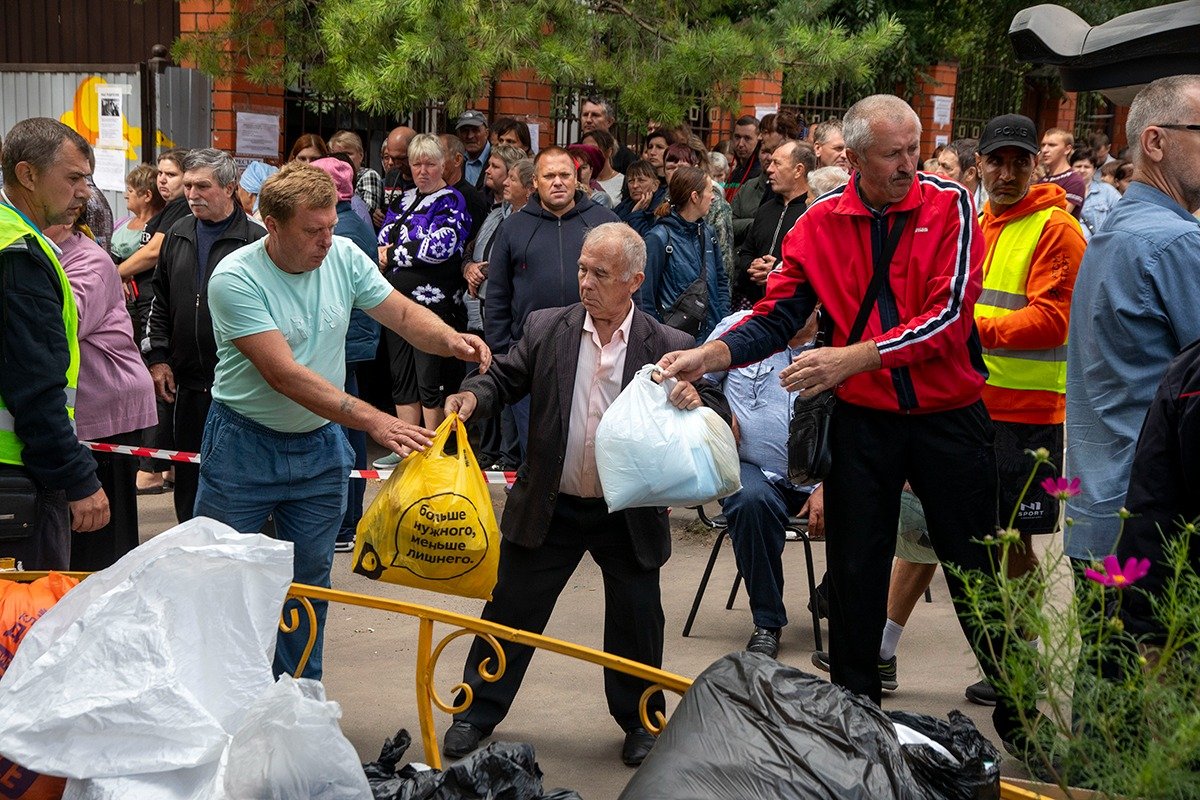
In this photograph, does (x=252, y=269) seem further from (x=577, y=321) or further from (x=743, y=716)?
(x=743, y=716)

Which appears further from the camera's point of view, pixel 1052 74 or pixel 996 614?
pixel 1052 74

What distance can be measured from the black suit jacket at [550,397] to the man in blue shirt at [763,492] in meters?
1.02

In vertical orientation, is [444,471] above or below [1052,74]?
below

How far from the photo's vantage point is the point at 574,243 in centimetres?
743

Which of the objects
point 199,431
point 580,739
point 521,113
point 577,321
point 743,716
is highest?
point 521,113

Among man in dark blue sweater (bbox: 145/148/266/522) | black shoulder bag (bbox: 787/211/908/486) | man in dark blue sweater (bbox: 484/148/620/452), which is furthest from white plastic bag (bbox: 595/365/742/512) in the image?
man in dark blue sweater (bbox: 484/148/620/452)

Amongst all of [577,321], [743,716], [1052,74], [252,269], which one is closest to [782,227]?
[577,321]

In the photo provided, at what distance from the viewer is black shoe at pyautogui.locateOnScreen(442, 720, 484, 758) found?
A: 460 cm

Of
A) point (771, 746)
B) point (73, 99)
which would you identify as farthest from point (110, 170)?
point (771, 746)

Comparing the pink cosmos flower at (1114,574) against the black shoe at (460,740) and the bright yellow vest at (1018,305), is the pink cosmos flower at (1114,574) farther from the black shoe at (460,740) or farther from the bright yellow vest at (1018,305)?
the bright yellow vest at (1018,305)

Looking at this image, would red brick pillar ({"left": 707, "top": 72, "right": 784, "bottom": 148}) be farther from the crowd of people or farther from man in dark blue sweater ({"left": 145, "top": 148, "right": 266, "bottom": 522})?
the crowd of people

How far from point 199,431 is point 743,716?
4.81 meters

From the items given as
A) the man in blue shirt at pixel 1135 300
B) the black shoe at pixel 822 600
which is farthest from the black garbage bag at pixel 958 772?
the black shoe at pixel 822 600

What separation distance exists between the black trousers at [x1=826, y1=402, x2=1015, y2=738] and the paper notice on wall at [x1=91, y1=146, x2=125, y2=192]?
7868 millimetres
